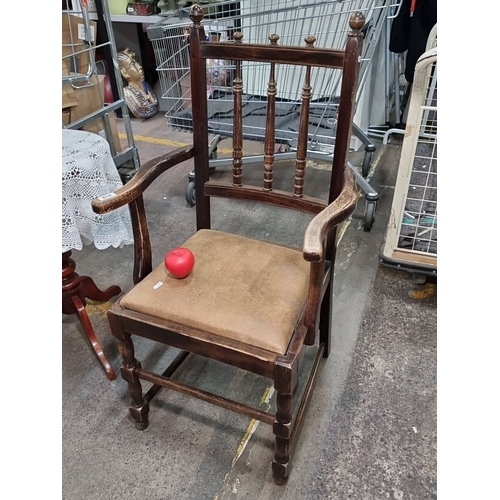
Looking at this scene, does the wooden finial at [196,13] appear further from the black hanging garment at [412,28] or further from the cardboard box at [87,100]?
the black hanging garment at [412,28]

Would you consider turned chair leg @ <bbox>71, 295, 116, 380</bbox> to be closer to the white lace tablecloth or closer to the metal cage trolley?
the white lace tablecloth

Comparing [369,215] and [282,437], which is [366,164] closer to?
[369,215]

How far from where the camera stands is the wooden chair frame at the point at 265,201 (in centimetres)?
98

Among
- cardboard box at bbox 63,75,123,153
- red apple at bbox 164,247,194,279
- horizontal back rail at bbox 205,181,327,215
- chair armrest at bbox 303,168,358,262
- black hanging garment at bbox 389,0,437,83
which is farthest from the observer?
black hanging garment at bbox 389,0,437,83

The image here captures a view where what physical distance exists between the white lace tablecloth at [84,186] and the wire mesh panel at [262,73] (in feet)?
3.10

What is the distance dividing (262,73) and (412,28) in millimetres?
891

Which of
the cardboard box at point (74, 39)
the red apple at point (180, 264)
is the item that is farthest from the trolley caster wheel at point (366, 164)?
the red apple at point (180, 264)

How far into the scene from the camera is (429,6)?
94.5 inches

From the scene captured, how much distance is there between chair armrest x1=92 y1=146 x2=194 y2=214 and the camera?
1.05 metres

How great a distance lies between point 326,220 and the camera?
37.5 inches

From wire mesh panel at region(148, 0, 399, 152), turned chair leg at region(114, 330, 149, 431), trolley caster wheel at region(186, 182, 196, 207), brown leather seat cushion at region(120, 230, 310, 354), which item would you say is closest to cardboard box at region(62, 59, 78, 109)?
wire mesh panel at region(148, 0, 399, 152)

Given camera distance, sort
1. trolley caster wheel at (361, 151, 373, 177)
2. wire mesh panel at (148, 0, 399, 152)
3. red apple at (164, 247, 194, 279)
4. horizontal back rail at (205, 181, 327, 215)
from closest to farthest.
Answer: red apple at (164, 247, 194, 279) < horizontal back rail at (205, 181, 327, 215) < wire mesh panel at (148, 0, 399, 152) < trolley caster wheel at (361, 151, 373, 177)

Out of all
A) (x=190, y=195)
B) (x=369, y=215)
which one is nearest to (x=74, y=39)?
(x=190, y=195)

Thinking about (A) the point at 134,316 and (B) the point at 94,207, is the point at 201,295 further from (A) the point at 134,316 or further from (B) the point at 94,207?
(B) the point at 94,207
